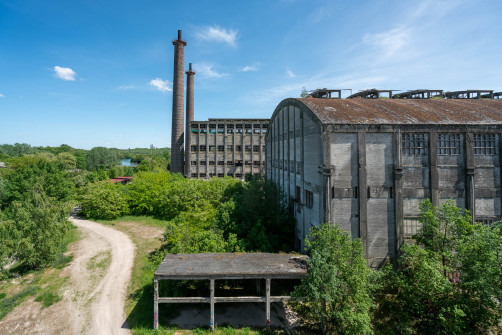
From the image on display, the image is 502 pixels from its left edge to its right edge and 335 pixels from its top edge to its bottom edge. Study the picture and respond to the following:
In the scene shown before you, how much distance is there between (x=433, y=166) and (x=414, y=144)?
1593 mm

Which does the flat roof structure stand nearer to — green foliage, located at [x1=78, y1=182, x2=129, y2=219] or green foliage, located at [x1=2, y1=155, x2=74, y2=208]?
green foliage, located at [x1=78, y1=182, x2=129, y2=219]

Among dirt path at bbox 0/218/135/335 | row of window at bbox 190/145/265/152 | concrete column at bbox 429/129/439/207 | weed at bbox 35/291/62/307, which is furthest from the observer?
row of window at bbox 190/145/265/152

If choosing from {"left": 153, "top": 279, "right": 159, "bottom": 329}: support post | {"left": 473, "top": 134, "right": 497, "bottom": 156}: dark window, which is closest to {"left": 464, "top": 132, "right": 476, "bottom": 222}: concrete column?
{"left": 473, "top": 134, "right": 497, "bottom": 156}: dark window

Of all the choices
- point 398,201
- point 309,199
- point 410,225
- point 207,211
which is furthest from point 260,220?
point 410,225

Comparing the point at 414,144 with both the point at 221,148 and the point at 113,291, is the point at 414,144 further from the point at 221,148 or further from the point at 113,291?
the point at 221,148

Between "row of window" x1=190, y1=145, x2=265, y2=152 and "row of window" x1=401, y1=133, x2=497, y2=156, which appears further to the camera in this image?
"row of window" x1=190, y1=145, x2=265, y2=152

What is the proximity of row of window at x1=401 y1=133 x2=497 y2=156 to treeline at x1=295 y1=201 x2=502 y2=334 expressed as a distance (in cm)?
363

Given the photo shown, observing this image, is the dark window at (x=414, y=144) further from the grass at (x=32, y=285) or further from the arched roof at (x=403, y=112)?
the grass at (x=32, y=285)

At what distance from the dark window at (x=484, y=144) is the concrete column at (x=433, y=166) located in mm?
2466

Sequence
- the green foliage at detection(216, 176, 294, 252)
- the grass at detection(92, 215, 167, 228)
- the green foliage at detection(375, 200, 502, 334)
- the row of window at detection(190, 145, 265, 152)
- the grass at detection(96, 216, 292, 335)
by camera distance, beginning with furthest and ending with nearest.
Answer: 1. the row of window at detection(190, 145, 265, 152)
2. the grass at detection(92, 215, 167, 228)
3. the green foliage at detection(216, 176, 294, 252)
4. the grass at detection(96, 216, 292, 335)
5. the green foliage at detection(375, 200, 502, 334)

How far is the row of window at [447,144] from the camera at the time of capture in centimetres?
1402

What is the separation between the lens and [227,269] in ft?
40.4

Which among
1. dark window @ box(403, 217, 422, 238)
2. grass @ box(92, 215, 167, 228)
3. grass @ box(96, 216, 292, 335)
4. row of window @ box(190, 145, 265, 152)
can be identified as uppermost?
row of window @ box(190, 145, 265, 152)

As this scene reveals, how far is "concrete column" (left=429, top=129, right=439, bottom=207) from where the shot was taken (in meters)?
13.8
